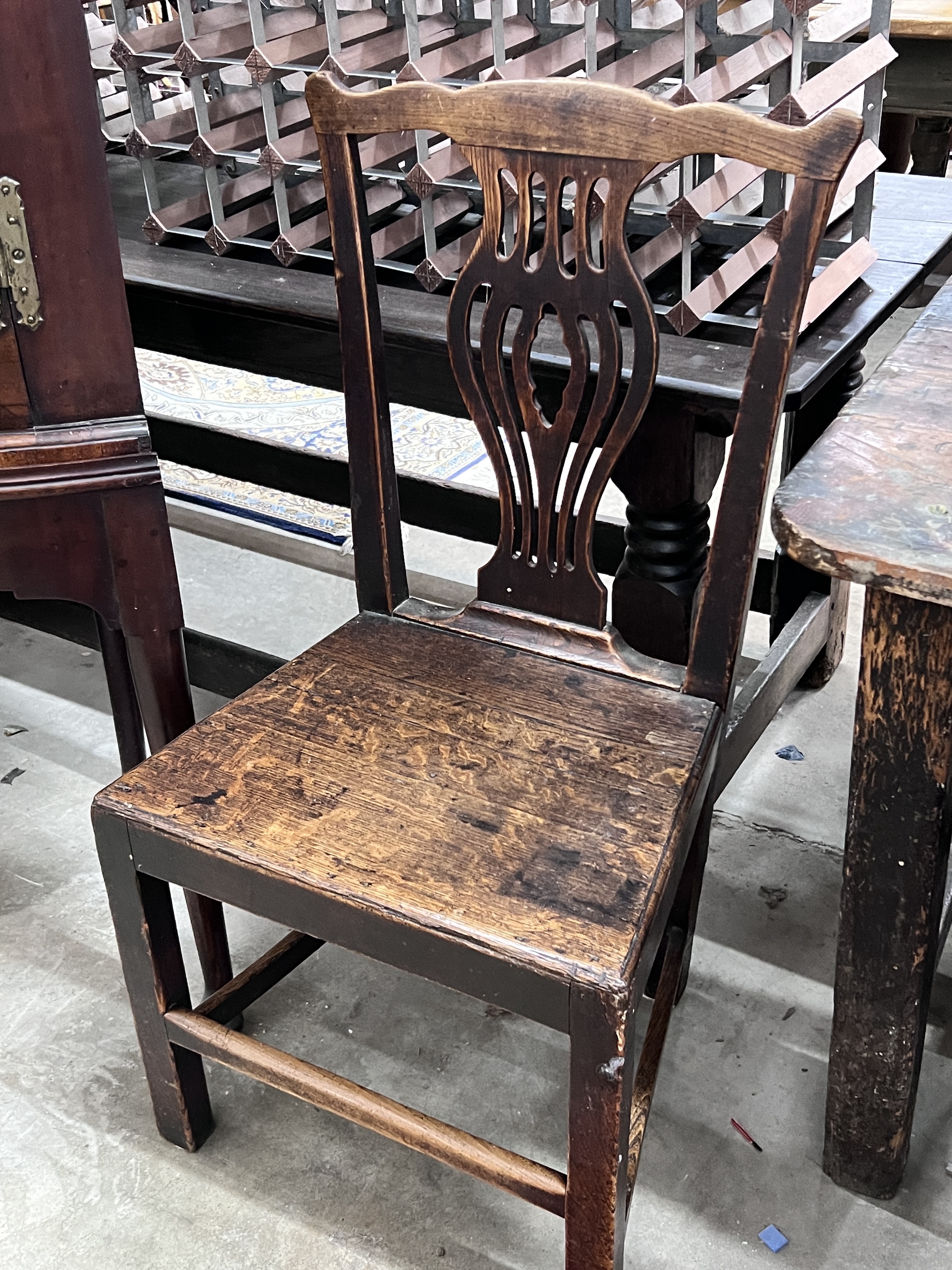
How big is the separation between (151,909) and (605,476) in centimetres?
65

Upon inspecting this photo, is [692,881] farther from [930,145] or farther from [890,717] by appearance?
[930,145]

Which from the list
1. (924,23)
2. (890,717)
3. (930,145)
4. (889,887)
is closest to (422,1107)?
(889,887)

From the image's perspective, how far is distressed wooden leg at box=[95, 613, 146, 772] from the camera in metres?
1.71

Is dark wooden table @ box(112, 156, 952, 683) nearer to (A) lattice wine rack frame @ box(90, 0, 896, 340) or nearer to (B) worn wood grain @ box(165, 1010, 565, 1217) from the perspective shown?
(A) lattice wine rack frame @ box(90, 0, 896, 340)

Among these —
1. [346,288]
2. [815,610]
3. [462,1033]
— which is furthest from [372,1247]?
[815,610]

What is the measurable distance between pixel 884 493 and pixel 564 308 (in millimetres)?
381

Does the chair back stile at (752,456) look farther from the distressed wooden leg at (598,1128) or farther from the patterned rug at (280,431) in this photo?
the patterned rug at (280,431)

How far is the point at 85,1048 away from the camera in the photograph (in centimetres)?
161

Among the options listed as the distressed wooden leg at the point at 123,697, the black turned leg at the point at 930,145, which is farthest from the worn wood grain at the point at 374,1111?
the black turned leg at the point at 930,145

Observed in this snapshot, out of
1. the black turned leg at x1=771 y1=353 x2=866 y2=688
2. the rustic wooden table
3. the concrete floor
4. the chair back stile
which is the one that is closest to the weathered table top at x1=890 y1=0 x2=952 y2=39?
the rustic wooden table

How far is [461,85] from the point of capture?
1409 mm

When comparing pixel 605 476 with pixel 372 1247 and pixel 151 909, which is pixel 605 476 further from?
pixel 372 1247

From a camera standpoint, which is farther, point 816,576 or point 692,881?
point 816,576

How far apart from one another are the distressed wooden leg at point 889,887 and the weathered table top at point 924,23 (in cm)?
312
